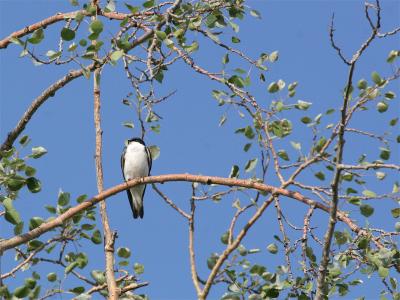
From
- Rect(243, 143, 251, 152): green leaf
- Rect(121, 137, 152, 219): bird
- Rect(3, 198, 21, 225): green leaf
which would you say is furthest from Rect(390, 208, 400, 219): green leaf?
Rect(121, 137, 152, 219): bird

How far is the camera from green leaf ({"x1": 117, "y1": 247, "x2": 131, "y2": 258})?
508 centimetres

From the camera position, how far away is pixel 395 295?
4.23 meters

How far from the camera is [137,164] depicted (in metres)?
9.50

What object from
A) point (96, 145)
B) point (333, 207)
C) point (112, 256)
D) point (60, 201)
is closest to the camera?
point (333, 207)

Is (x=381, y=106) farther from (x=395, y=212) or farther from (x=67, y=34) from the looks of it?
(x=67, y=34)

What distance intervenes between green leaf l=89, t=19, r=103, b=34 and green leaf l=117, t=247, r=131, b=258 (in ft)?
5.07

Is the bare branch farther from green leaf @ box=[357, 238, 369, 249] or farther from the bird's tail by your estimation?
the bird's tail

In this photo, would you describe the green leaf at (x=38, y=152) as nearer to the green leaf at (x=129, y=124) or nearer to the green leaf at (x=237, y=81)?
the green leaf at (x=129, y=124)

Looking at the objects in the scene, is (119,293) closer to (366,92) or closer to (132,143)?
(366,92)

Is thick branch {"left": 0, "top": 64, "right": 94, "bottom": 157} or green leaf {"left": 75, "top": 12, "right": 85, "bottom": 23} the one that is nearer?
green leaf {"left": 75, "top": 12, "right": 85, "bottom": 23}

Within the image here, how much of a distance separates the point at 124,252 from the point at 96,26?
5.27 ft

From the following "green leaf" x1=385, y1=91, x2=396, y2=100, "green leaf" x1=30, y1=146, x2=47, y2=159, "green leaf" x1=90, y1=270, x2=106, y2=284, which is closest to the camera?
"green leaf" x1=385, y1=91, x2=396, y2=100

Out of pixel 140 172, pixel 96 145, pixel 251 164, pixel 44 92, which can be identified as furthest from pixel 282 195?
pixel 140 172

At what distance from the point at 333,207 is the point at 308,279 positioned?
779mm
